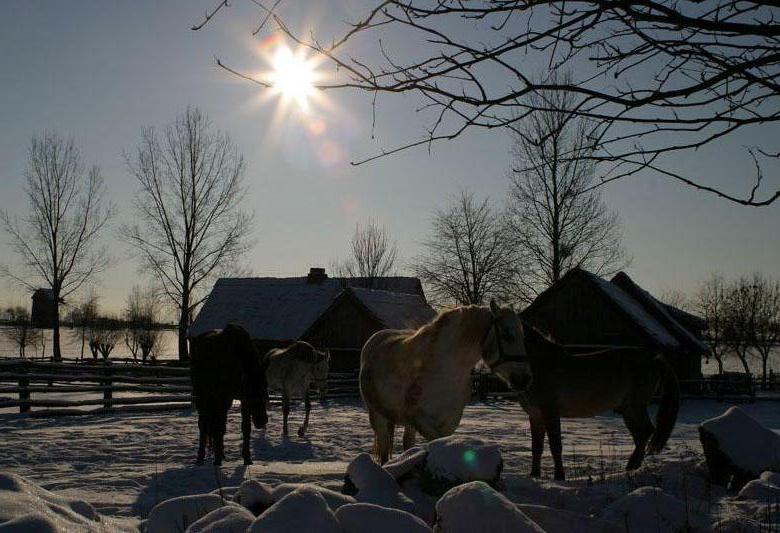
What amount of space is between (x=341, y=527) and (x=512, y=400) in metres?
24.0

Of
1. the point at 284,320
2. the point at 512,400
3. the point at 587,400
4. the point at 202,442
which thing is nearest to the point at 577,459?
the point at 587,400

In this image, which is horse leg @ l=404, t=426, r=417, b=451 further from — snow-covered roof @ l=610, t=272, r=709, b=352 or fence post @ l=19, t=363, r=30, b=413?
snow-covered roof @ l=610, t=272, r=709, b=352

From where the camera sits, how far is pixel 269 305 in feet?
117

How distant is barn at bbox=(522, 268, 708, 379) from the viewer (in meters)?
24.3

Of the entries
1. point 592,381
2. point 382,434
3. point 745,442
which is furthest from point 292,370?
point 745,442

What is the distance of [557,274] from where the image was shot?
102ft

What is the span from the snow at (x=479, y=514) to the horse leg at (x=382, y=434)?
10.7ft

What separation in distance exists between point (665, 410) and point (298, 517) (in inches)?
216

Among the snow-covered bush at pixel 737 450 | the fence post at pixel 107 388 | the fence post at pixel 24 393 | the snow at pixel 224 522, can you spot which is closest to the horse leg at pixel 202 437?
the snow at pixel 224 522

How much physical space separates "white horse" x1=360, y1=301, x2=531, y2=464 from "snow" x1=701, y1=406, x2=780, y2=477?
1.79 meters

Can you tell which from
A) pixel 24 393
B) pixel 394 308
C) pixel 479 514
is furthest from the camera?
pixel 394 308

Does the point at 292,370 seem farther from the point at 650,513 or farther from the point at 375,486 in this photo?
the point at 650,513

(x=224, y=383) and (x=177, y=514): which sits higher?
Answer: (x=224, y=383)

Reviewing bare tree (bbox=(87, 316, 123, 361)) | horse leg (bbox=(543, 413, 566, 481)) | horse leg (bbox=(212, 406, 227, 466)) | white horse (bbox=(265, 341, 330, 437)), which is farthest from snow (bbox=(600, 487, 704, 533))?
bare tree (bbox=(87, 316, 123, 361))
